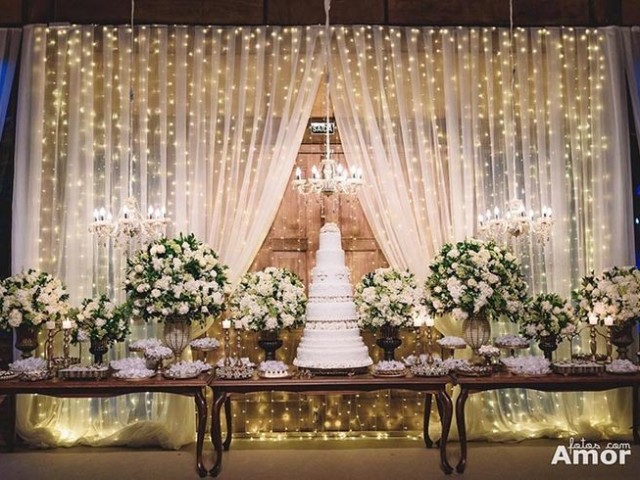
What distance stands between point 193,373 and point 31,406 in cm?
215

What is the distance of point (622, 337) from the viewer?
626 centimetres

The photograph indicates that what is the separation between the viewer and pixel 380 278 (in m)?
6.26

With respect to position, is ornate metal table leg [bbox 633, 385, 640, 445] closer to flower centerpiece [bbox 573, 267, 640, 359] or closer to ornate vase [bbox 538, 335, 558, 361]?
flower centerpiece [bbox 573, 267, 640, 359]

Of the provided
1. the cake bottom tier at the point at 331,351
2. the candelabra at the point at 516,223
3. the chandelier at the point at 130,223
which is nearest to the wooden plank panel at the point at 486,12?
the candelabra at the point at 516,223

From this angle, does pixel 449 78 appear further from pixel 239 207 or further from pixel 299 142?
pixel 239 207

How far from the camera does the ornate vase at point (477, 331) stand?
6.12 meters

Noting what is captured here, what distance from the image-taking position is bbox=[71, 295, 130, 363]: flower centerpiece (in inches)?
237

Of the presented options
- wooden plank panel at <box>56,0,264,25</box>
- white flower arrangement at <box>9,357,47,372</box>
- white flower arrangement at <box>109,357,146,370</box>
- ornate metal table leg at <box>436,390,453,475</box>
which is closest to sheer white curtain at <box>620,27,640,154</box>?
ornate metal table leg at <box>436,390,453,475</box>

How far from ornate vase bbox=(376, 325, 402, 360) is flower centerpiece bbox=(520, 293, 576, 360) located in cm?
126

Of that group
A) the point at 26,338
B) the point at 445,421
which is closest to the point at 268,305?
the point at 445,421

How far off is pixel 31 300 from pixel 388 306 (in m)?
3.31

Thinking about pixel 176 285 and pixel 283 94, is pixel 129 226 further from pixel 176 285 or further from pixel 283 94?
pixel 283 94

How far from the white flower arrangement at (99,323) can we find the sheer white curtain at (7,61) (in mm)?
2432

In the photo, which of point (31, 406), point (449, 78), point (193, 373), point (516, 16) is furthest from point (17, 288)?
point (516, 16)
